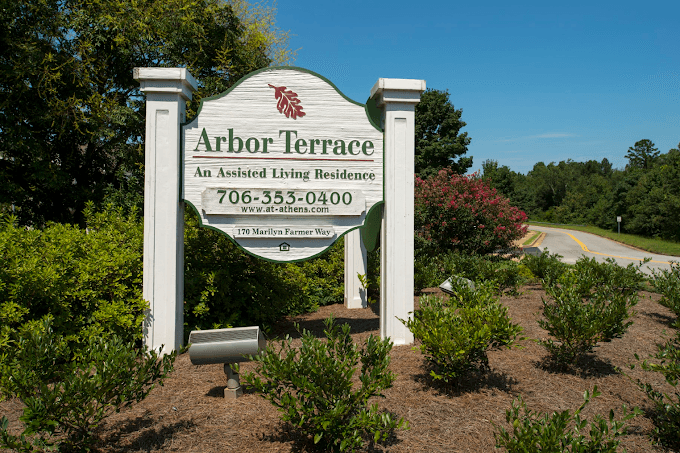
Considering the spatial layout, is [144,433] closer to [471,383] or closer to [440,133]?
[471,383]

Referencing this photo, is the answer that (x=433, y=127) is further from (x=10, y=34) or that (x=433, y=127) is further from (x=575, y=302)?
(x=575, y=302)

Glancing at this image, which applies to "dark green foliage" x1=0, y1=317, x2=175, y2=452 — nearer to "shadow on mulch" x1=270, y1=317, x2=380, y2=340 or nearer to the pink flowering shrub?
"shadow on mulch" x1=270, y1=317, x2=380, y2=340

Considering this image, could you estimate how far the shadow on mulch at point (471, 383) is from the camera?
3.88 m

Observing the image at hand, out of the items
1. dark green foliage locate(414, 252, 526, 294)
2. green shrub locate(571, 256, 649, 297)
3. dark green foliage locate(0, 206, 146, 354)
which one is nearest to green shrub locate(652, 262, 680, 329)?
green shrub locate(571, 256, 649, 297)

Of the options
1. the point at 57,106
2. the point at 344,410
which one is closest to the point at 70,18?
the point at 57,106

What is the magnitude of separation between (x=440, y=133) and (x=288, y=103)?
31.6 metres

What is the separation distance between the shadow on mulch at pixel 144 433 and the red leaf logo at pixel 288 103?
3.37 meters

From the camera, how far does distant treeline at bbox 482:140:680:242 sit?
3525 cm

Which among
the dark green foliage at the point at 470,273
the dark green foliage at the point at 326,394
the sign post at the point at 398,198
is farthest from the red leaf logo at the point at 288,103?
the dark green foliage at the point at 470,273

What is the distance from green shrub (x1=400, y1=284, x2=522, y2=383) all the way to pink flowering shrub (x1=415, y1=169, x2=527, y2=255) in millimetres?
7516

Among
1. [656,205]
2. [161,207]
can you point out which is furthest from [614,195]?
[161,207]

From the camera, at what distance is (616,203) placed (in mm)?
45625

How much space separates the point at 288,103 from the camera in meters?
5.03

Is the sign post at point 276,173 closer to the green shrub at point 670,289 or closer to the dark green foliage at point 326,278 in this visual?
the dark green foliage at point 326,278
